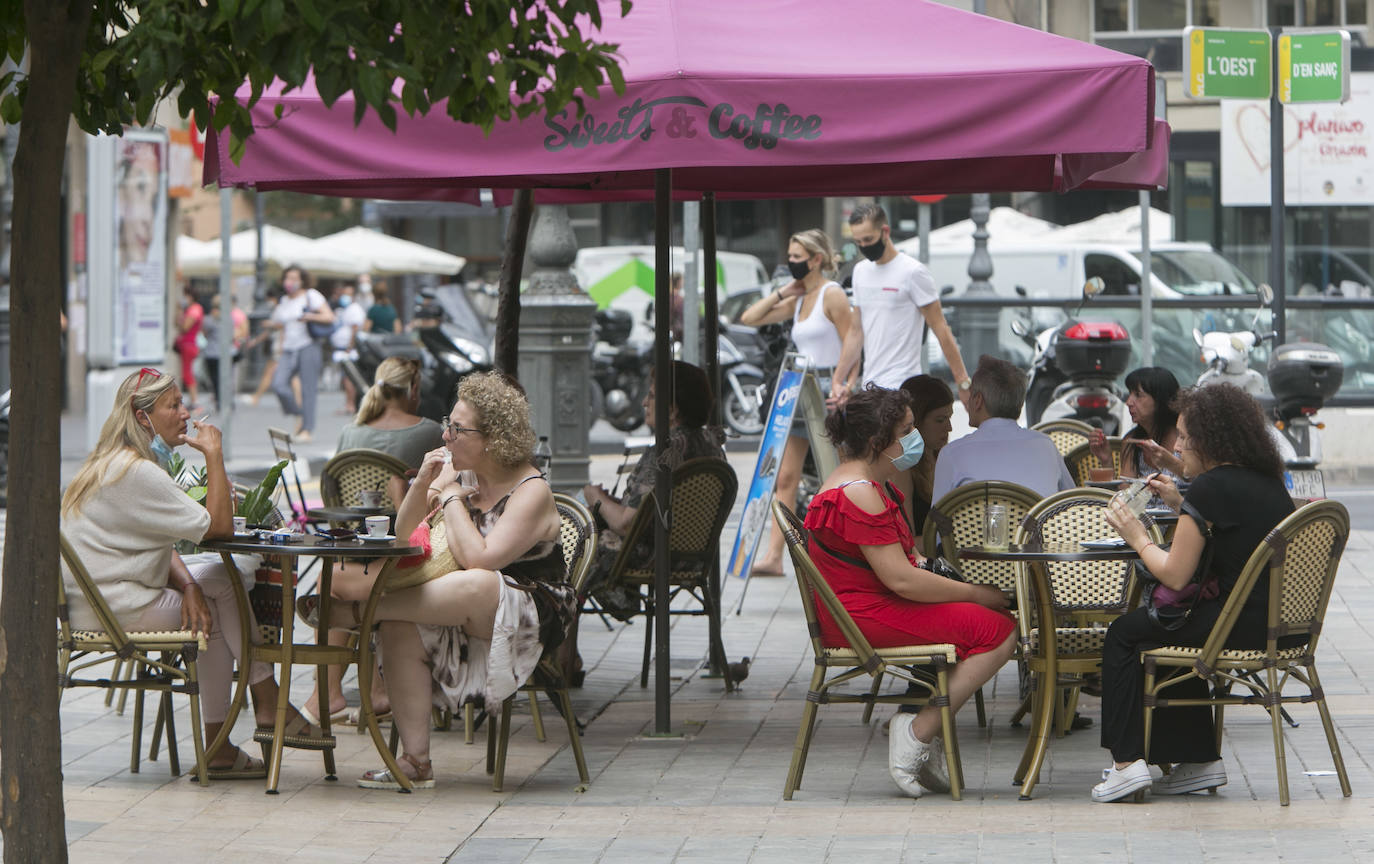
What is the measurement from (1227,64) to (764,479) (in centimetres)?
637

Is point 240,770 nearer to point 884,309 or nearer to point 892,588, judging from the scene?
point 892,588

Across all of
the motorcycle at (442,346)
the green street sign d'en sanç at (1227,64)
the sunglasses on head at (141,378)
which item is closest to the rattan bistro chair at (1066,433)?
the sunglasses on head at (141,378)

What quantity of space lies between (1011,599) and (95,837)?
3010 mm

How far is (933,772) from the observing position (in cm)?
611

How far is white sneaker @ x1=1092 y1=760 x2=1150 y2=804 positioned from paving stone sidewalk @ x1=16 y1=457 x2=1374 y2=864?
0.04m

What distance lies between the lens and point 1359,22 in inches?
1249

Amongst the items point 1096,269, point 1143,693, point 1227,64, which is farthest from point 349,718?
point 1096,269

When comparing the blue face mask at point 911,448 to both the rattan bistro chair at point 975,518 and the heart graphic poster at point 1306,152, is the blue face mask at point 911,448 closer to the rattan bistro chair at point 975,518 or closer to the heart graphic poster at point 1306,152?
the rattan bistro chair at point 975,518

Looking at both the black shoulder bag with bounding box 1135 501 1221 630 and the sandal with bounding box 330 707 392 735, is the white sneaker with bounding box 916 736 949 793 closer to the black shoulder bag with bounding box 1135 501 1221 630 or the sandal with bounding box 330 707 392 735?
the black shoulder bag with bounding box 1135 501 1221 630

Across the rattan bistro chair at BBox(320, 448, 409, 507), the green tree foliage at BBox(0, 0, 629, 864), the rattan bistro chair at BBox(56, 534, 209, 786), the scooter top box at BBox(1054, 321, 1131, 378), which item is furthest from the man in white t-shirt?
the green tree foliage at BBox(0, 0, 629, 864)

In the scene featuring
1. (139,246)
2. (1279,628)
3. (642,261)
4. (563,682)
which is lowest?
(563,682)

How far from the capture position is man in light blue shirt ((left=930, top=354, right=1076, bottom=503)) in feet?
23.4

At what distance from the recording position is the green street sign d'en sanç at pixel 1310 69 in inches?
544

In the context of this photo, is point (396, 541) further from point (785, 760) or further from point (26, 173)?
point (26, 173)
